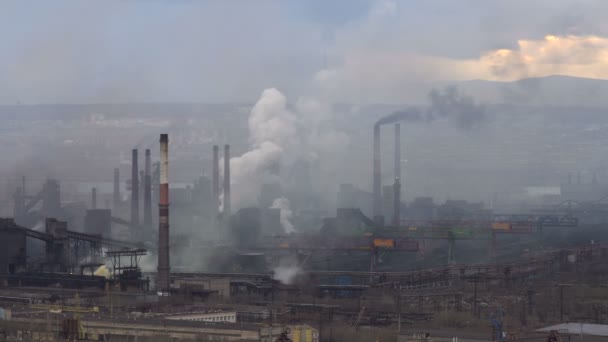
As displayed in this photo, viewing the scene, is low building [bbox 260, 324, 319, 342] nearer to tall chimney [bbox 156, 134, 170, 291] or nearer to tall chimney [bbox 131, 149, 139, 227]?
tall chimney [bbox 156, 134, 170, 291]

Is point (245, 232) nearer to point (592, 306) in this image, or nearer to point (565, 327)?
point (592, 306)

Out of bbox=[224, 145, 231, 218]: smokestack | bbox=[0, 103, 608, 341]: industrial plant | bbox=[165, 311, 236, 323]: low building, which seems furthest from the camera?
bbox=[224, 145, 231, 218]: smokestack

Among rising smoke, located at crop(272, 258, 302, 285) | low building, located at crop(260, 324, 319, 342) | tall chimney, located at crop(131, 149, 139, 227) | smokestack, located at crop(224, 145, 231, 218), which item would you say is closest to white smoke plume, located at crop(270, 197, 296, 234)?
smokestack, located at crop(224, 145, 231, 218)

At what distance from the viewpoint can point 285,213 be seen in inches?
2517

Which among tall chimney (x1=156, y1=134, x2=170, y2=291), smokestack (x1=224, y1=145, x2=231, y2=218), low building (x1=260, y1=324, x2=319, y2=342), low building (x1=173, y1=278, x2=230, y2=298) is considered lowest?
low building (x1=260, y1=324, x2=319, y2=342)

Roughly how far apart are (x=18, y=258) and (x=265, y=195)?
673 inches

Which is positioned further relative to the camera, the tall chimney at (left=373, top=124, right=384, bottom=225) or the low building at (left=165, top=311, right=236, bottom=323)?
the tall chimney at (left=373, top=124, right=384, bottom=225)

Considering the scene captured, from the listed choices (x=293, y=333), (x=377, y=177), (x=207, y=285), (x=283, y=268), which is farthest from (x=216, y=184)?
(x=293, y=333)

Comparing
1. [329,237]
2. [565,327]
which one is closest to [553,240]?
[329,237]

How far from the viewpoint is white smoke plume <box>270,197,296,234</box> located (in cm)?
6272

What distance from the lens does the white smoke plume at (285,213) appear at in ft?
206

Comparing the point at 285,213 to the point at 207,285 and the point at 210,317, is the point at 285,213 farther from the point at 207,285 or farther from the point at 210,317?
the point at 210,317

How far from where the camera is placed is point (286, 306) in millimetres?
37656

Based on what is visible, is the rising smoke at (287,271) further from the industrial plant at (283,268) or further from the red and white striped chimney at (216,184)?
the red and white striped chimney at (216,184)
